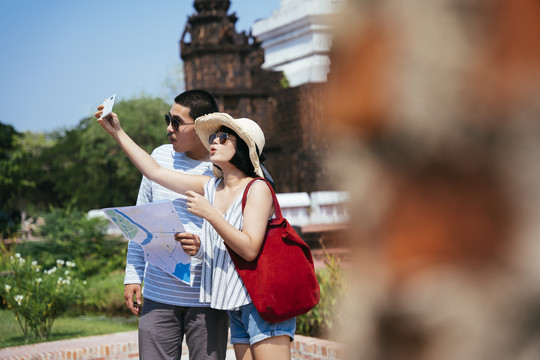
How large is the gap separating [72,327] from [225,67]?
973 cm

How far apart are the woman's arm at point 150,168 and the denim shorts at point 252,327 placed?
58cm

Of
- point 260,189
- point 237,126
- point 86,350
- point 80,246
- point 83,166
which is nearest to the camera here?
point 260,189

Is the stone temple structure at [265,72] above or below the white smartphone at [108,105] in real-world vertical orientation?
above

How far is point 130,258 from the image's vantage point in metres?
3.21

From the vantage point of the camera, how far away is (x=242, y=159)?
2.74m

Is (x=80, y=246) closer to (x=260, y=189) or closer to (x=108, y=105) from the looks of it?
(x=108, y=105)

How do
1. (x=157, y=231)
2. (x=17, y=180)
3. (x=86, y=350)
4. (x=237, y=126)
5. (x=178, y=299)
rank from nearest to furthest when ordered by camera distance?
(x=237, y=126) < (x=157, y=231) < (x=178, y=299) < (x=86, y=350) < (x=17, y=180)

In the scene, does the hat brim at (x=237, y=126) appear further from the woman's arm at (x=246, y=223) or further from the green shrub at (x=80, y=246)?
the green shrub at (x=80, y=246)

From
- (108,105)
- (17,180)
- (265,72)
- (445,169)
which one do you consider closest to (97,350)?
(108,105)

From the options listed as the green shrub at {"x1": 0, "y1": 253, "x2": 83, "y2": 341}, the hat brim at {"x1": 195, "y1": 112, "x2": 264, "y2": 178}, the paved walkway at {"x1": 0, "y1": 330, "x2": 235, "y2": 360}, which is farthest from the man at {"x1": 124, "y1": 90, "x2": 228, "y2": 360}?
the green shrub at {"x1": 0, "y1": 253, "x2": 83, "y2": 341}

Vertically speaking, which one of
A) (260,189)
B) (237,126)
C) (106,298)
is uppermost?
(237,126)

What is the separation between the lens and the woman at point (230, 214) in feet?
8.09

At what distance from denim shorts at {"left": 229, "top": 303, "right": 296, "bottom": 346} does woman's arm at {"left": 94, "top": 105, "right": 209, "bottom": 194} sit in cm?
58

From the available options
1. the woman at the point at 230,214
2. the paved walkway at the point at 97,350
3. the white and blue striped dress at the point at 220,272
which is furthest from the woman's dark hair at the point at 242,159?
the paved walkway at the point at 97,350
